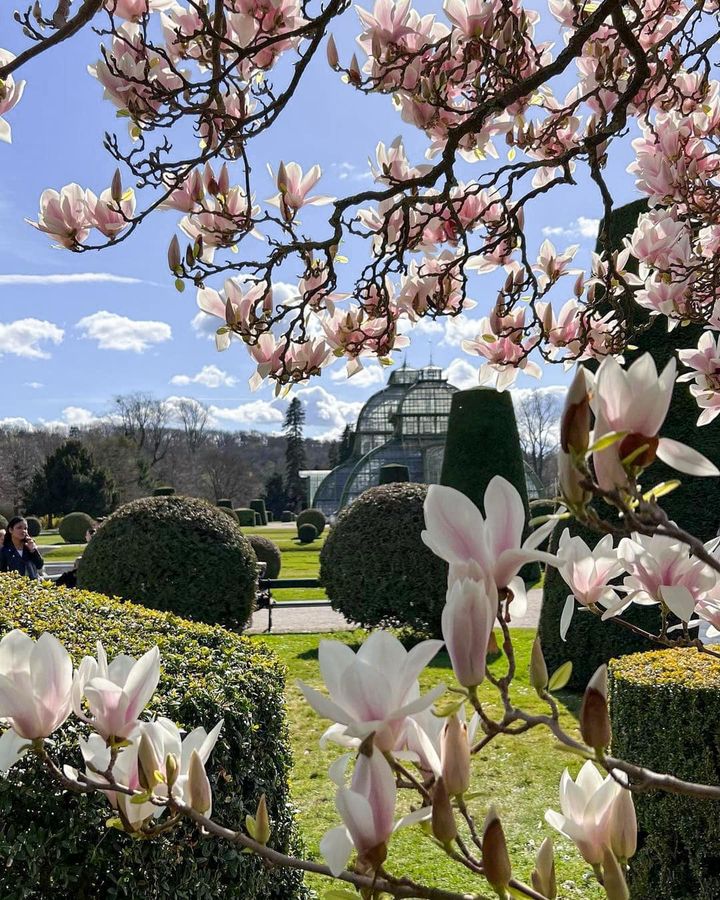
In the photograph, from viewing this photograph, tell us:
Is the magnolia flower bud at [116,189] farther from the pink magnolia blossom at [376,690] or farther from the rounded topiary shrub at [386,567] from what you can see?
the rounded topiary shrub at [386,567]

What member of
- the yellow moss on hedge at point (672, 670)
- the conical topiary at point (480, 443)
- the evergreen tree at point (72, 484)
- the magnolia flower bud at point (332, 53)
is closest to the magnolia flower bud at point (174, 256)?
the magnolia flower bud at point (332, 53)

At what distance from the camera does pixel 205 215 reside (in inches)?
85.9

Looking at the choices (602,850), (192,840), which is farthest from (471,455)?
(602,850)

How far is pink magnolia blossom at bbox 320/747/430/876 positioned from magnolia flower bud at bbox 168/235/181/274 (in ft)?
5.23

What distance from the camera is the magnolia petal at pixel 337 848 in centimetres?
77

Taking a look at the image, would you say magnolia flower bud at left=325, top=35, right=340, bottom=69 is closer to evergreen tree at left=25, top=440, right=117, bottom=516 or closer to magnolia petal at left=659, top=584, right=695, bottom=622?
magnolia petal at left=659, top=584, right=695, bottom=622

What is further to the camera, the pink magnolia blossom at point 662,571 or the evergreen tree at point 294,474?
the evergreen tree at point 294,474

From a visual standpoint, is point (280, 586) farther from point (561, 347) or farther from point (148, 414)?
point (148, 414)

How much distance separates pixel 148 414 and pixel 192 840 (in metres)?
52.3

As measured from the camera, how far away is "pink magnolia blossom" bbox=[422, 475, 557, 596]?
0.78m

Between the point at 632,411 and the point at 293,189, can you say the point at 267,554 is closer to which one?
the point at 293,189

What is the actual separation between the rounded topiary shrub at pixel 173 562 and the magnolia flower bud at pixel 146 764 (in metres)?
8.01

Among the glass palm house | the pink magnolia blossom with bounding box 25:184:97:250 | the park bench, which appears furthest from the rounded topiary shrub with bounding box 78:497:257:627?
the glass palm house

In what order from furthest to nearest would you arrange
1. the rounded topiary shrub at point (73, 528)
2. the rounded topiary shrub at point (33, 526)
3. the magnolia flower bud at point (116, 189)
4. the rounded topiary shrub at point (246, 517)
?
the rounded topiary shrub at point (246, 517)
the rounded topiary shrub at point (33, 526)
the rounded topiary shrub at point (73, 528)
the magnolia flower bud at point (116, 189)
